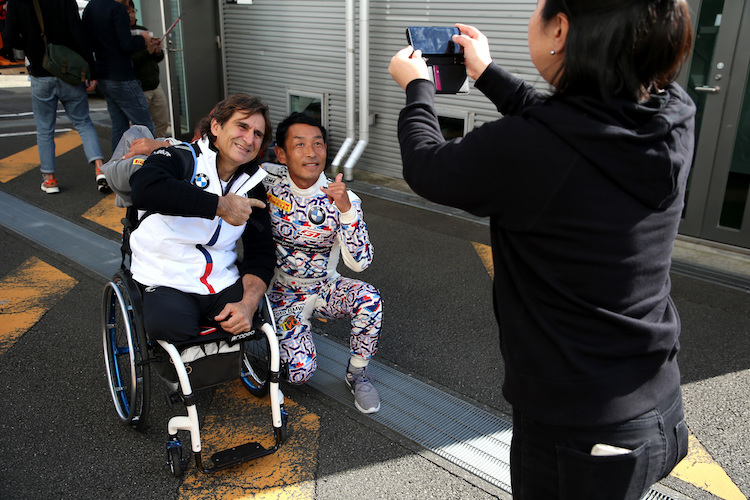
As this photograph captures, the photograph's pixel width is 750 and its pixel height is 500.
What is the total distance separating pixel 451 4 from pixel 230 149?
4043 millimetres

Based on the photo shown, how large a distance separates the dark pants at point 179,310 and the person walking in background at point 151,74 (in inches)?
191

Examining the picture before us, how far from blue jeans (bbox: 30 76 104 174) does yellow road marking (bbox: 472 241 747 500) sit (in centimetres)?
507

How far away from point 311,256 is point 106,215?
133 inches

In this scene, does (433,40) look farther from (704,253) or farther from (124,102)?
(124,102)

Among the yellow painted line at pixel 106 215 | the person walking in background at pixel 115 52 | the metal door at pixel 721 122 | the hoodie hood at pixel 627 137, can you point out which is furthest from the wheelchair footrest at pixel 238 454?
the person walking in background at pixel 115 52

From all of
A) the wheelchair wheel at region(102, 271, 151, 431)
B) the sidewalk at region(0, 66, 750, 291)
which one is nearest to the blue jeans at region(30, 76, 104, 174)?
the sidewalk at region(0, 66, 750, 291)

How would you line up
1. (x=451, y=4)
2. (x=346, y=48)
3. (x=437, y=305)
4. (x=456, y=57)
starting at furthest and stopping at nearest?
(x=346, y=48) → (x=451, y=4) → (x=437, y=305) → (x=456, y=57)

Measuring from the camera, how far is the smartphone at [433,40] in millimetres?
1673

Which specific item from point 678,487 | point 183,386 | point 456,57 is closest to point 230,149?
point 183,386

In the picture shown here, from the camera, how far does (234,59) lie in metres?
8.21

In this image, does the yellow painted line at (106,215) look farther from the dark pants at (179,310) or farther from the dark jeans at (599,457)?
the dark jeans at (599,457)

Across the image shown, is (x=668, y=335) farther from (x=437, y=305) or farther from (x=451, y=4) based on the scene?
(x=451, y=4)

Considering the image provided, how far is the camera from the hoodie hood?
1188mm

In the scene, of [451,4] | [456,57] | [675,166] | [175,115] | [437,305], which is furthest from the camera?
[175,115]
